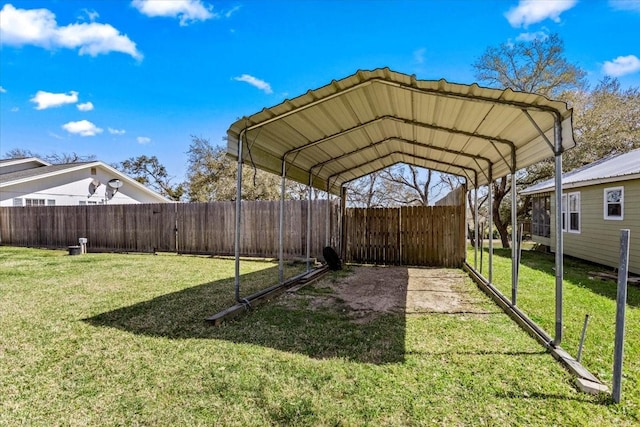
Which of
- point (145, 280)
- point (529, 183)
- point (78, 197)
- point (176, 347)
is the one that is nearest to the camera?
point (176, 347)

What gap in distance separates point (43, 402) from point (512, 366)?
136 inches

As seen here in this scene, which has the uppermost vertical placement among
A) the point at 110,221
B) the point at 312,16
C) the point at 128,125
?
the point at 128,125

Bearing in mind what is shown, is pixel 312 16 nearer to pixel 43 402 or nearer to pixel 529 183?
pixel 43 402

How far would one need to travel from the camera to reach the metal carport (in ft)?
10.9

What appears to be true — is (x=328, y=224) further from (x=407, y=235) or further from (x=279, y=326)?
(x=279, y=326)

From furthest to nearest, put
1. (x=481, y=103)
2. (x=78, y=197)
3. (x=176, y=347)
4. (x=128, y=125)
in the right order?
1. (x=128, y=125)
2. (x=78, y=197)
3. (x=481, y=103)
4. (x=176, y=347)

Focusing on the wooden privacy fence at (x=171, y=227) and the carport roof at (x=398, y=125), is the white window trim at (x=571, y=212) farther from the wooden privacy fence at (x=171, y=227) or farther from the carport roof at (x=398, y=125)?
the wooden privacy fence at (x=171, y=227)

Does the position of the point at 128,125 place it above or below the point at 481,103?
above

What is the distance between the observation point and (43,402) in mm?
2287

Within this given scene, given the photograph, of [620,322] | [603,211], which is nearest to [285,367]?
[620,322]

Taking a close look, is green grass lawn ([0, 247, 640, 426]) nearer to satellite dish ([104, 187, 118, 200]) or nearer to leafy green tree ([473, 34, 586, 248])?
leafy green tree ([473, 34, 586, 248])

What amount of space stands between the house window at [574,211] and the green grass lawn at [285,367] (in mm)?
7138

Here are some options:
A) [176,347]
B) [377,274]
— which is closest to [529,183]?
[377,274]

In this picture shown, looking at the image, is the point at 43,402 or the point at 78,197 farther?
the point at 78,197
